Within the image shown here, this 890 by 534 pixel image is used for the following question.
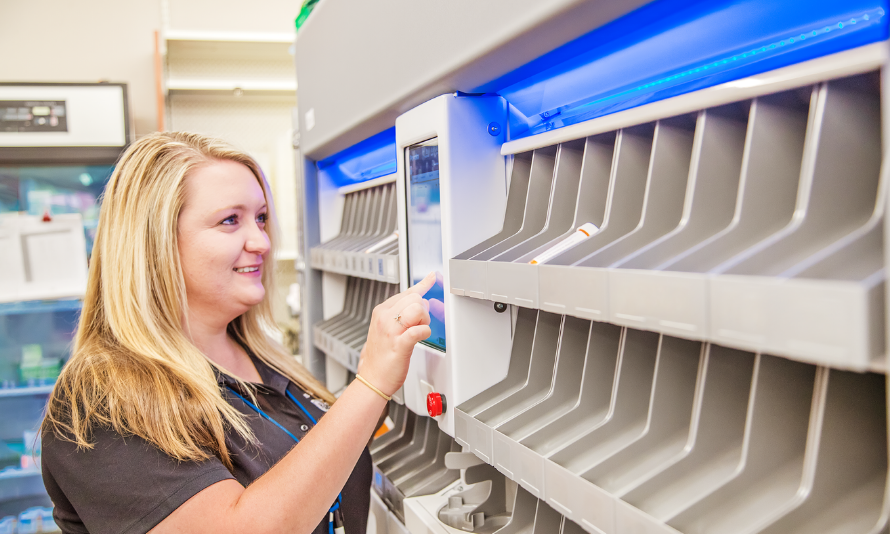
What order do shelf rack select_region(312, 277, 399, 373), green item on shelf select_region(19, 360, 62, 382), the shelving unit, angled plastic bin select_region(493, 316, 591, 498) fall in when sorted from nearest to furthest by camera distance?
1. the shelving unit
2. angled plastic bin select_region(493, 316, 591, 498)
3. shelf rack select_region(312, 277, 399, 373)
4. green item on shelf select_region(19, 360, 62, 382)

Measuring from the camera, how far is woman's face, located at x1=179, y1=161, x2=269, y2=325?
1284 mm

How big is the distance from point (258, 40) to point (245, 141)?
0.72 meters

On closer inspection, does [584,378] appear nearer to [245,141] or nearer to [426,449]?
[426,449]

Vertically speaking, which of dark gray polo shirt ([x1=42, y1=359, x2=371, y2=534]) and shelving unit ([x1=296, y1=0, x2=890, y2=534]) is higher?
shelving unit ([x1=296, y1=0, x2=890, y2=534])

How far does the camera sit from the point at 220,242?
1.29 meters

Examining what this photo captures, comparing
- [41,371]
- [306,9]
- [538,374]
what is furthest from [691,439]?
[41,371]

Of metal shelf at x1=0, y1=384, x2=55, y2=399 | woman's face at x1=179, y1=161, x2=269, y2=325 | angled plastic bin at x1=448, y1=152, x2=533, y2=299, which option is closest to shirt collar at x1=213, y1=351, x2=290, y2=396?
woman's face at x1=179, y1=161, x2=269, y2=325

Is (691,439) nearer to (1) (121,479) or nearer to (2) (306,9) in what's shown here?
(1) (121,479)

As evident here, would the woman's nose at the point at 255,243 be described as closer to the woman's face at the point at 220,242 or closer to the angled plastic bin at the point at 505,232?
the woman's face at the point at 220,242

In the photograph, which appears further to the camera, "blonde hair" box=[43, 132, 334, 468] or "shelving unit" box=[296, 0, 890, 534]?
"blonde hair" box=[43, 132, 334, 468]

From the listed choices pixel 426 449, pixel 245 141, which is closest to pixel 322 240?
pixel 426 449

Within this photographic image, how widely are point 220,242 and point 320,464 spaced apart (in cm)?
54

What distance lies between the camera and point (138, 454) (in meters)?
1.02

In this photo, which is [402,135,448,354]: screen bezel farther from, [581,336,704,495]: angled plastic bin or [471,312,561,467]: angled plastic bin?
[581,336,704,495]: angled plastic bin
